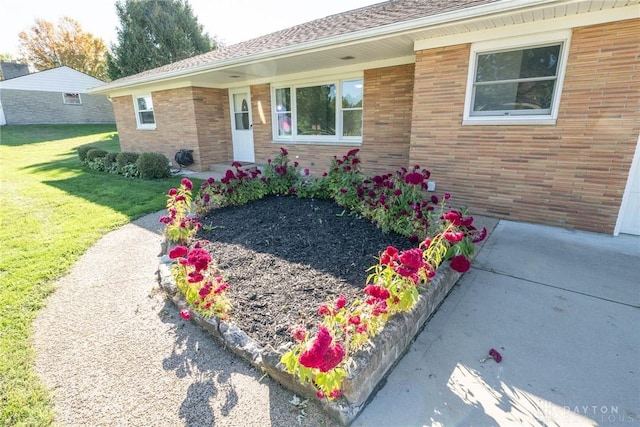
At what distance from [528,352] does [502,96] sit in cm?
384

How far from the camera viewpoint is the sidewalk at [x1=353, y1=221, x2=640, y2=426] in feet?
5.79

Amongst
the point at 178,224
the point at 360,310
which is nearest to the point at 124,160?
the point at 178,224

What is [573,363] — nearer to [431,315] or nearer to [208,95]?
[431,315]

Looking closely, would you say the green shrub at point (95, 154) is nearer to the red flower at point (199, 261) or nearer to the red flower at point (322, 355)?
the red flower at point (199, 261)

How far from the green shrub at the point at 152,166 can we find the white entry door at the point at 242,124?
87.6 inches

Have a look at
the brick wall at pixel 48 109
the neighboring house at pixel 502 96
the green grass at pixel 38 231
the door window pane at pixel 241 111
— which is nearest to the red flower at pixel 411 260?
the green grass at pixel 38 231

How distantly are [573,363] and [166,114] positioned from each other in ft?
35.7

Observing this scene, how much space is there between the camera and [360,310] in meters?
2.01

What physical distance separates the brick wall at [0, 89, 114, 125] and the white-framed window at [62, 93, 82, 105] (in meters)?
0.18

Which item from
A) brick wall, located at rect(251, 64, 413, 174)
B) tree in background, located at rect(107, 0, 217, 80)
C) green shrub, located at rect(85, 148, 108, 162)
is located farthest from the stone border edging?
tree in background, located at rect(107, 0, 217, 80)

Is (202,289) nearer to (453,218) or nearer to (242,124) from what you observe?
(453,218)

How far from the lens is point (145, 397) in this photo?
6.36 ft

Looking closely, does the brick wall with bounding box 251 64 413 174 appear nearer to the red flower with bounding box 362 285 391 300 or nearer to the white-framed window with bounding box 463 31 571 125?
the white-framed window with bounding box 463 31 571 125

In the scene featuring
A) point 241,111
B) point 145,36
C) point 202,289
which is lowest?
point 202,289
